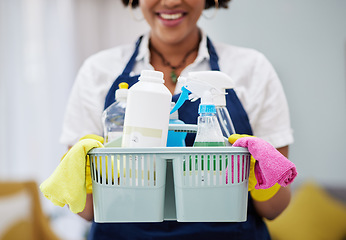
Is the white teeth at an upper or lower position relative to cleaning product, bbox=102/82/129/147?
upper

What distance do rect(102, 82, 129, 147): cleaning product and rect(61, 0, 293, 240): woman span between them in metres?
0.15

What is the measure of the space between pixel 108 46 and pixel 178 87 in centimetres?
198

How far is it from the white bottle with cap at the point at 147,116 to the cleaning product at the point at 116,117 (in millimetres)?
105

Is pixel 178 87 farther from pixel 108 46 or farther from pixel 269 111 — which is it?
pixel 108 46

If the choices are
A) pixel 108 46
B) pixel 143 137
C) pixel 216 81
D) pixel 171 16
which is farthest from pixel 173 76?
pixel 108 46

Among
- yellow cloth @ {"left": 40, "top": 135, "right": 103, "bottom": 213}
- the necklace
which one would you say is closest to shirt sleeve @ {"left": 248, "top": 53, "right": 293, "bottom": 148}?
the necklace

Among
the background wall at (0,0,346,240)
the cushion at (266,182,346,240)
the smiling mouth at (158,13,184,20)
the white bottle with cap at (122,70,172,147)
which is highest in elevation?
the smiling mouth at (158,13,184,20)

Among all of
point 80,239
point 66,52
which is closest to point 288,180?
point 80,239

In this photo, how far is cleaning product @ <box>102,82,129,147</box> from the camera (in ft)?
2.49

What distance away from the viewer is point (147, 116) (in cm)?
61

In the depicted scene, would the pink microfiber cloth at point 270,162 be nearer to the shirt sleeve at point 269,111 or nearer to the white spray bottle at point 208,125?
the white spray bottle at point 208,125

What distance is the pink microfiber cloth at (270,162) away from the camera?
1.87 ft

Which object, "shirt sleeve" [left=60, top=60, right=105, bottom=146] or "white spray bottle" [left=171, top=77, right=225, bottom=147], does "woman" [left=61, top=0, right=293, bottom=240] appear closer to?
"shirt sleeve" [left=60, top=60, right=105, bottom=146]

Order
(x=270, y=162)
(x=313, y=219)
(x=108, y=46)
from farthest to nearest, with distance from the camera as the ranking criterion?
(x=108, y=46) → (x=313, y=219) → (x=270, y=162)
